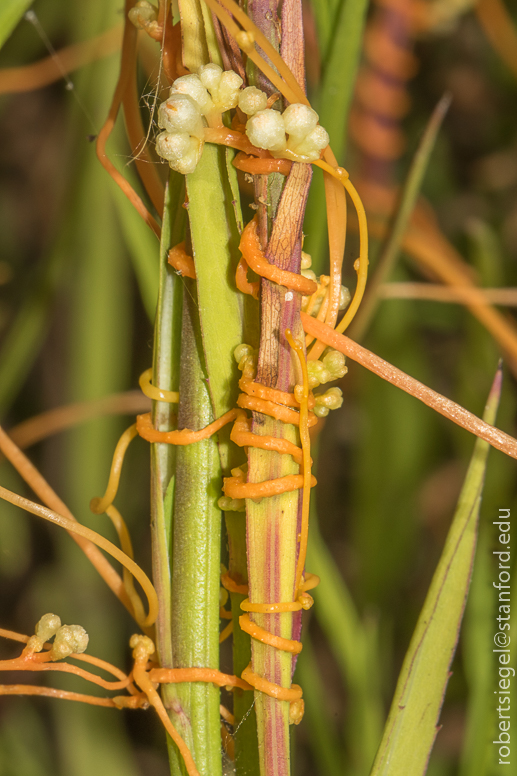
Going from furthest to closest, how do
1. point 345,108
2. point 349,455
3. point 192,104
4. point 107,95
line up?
point 349,455 < point 107,95 < point 345,108 < point 192,104

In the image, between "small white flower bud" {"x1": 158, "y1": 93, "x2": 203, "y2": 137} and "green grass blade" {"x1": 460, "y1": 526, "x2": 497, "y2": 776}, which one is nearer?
"small white flower bud" {"x1": 158, "y1": 93, "x2": 203, "y2": 137}

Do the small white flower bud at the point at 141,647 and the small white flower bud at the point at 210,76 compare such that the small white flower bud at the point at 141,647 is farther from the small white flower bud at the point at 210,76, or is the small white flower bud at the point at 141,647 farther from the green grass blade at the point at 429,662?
the small white flower bud at the point at 210,76

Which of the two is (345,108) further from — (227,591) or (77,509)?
(77,509)

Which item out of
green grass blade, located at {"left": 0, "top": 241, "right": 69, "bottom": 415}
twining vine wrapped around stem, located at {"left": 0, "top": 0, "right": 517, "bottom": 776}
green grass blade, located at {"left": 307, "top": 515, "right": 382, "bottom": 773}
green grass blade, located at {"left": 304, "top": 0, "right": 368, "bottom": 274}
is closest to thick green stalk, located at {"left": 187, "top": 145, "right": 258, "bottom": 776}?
twining vine wrapped around stem, located at {"left": 0, "top": 0, "right": 517, "bottom": 776}

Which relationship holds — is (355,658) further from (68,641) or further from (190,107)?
(190,107)

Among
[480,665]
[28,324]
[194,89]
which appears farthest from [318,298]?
[28,324]

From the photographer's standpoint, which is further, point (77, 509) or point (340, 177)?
point (77, 509)

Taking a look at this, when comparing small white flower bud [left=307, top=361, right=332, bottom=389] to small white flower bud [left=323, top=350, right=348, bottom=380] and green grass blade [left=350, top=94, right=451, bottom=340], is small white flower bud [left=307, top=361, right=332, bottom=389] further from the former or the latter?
green grass blade [left=350, top=94, right=451, bottom=340]

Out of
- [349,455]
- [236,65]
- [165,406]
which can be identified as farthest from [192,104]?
[349,455]

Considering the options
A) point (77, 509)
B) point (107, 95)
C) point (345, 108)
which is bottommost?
point (77, 509)
